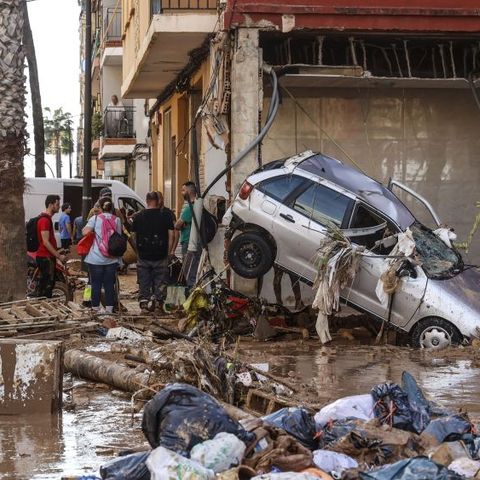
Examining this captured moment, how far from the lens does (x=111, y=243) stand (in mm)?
15523

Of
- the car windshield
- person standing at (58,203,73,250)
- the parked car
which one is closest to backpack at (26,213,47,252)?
the parked car

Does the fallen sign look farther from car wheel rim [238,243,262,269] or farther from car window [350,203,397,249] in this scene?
car window [350,203,397,249]

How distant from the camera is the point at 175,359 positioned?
9422mm

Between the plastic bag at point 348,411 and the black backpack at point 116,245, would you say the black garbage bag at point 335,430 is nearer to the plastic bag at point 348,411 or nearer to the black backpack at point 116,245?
the plastic bag at point 348,411

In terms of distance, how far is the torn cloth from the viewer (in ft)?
43.7

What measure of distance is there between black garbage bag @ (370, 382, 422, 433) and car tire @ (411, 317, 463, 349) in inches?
202

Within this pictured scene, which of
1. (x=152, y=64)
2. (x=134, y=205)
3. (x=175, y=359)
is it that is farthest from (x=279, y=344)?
(x=134, y=205)

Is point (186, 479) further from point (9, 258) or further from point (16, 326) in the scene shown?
point (9, 258)

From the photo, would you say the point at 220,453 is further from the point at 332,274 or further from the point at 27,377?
the point at 332,274

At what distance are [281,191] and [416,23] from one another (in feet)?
12.9

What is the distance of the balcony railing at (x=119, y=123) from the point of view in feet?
135

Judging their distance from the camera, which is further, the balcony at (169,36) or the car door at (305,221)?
the balcony at (169,36)

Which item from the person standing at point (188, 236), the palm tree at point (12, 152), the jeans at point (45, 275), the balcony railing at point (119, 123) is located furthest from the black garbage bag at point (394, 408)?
the balcony railing at point (119, 123)

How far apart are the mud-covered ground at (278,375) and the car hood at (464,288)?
596 millimetres
